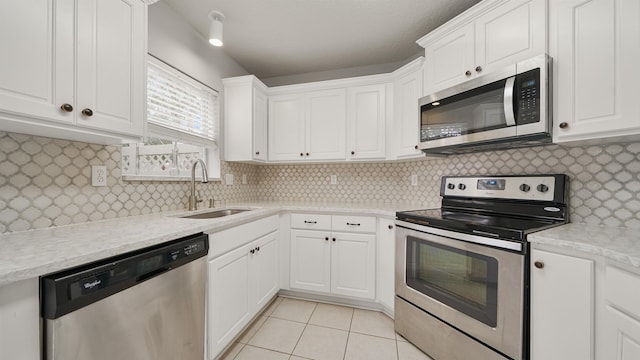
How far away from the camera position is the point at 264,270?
2135 mm

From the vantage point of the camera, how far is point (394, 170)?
2775mm

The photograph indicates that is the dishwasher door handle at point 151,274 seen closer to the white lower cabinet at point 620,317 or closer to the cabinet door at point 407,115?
the white lower cabinet at point 620,317

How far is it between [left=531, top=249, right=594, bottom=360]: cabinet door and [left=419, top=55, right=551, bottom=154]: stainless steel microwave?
73cm

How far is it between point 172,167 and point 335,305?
1967 millimetres

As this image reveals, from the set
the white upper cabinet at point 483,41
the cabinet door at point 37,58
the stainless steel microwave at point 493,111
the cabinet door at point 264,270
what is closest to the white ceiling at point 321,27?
the white upper cabinet at point 483,41

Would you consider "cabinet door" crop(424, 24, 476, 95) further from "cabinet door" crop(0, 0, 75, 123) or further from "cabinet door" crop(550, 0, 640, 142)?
"cabinet door" crop(0, 0, 75, 123)

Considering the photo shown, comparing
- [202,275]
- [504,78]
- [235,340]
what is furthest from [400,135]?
[235,340]

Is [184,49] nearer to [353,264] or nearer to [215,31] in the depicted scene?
[215,31]

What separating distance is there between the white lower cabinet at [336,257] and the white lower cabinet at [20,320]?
5.90ft

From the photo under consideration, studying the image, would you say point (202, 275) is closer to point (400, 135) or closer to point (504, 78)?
point (400, 135)

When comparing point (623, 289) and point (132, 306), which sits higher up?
point (623, 289)

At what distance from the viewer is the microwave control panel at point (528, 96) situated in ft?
4.54

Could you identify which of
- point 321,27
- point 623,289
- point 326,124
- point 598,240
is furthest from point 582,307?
point 321,27

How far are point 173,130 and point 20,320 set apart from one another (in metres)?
1.60
